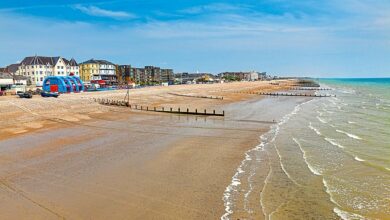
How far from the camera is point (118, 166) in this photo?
18.2 m

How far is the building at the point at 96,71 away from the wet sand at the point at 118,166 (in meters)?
112

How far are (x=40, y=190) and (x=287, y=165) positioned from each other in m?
12.2

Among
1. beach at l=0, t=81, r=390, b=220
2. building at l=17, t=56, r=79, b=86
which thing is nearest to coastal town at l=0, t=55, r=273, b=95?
building at l=17, t=56, r=79, b=86

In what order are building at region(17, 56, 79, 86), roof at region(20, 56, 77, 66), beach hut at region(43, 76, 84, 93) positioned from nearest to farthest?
beach hut at region(43, 76, 84, 93) < roof at region(20, 56, 77, 66) < building at region(17, 56, 79, 86)

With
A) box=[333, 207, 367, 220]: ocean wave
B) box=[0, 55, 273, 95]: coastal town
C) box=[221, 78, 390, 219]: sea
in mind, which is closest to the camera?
box=[333, 207, 367, 220]: ocean wave

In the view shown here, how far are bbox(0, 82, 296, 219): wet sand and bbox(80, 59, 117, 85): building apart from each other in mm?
112080

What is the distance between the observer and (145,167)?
59.4 feet

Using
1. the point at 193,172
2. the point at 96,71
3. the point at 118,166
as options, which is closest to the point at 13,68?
the point at 96,71

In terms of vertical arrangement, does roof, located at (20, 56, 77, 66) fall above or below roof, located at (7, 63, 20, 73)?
above

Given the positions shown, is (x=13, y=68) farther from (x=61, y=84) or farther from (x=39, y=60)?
(x=61, y=84)

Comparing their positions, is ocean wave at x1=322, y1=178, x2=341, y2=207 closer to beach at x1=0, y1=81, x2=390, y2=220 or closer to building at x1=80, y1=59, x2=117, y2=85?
beach at x1=0, y1=81, x2=390, y2=220

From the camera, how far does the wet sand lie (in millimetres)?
12414

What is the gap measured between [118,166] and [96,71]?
135213 mm

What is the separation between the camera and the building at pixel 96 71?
14500 cm
